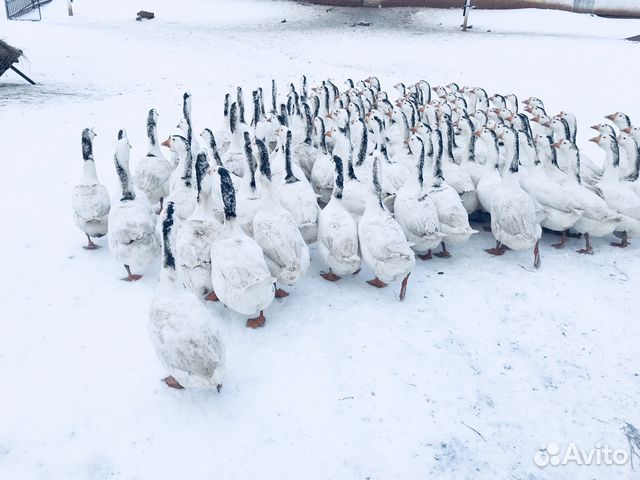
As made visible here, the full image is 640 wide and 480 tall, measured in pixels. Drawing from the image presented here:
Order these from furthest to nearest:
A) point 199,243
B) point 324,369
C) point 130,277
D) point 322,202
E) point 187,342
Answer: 1. point 322,202
2. point 130,277
3. point 199,243
4. point 324,369
5. point 187,342

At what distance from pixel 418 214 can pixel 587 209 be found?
2745mm

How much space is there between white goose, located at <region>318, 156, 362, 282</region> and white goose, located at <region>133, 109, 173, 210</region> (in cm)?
329

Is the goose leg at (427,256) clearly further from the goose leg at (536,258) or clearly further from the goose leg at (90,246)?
the goose leg at (90,246)

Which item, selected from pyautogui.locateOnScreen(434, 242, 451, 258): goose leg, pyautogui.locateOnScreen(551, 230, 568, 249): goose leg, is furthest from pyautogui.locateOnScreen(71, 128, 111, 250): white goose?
pyautogui.locateOnScreen(551, 230, 568, 249): goose leg

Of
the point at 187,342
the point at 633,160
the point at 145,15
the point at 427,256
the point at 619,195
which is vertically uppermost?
the point at 145,15

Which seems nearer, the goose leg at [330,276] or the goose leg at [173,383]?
the goose leg at [173,383]

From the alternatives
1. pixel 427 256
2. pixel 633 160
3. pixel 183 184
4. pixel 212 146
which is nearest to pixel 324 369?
pixel 427 256

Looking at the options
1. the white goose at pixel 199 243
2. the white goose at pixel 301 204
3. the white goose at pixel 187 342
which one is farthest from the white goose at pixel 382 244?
the white goose at pixel 187 342

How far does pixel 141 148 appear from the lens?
470 inches

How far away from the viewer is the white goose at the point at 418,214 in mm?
7516

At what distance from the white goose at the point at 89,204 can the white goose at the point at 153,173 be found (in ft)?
3.19

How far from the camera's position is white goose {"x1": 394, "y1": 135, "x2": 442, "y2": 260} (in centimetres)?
752

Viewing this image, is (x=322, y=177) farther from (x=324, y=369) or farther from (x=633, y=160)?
(x=633, y=160)

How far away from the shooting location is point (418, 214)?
7.55 meters
